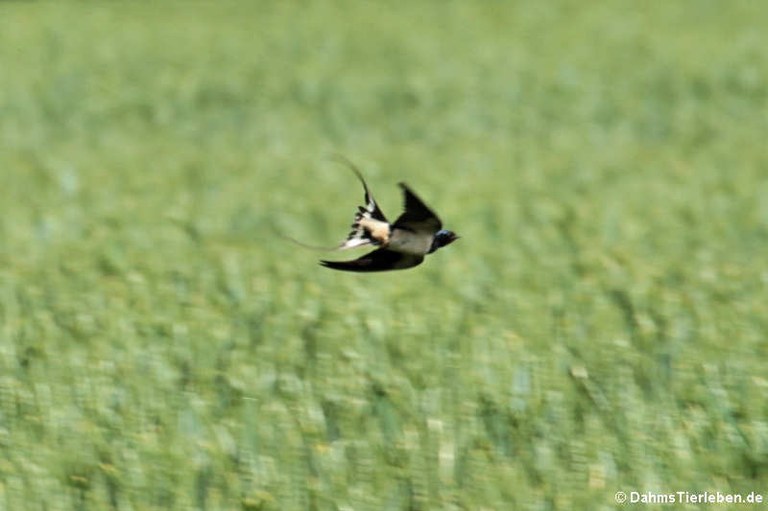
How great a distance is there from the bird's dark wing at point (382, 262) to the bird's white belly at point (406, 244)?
0.5 inches

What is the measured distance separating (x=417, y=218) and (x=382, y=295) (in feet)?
13.8

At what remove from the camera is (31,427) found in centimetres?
581

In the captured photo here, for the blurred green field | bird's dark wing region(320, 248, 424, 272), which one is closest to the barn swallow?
bird's dark wing region(320, 248, 424, 272)

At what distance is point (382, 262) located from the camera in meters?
3.45

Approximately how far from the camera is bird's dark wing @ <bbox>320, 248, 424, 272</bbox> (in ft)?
11.1

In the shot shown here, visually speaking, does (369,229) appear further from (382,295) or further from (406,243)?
(382,295)

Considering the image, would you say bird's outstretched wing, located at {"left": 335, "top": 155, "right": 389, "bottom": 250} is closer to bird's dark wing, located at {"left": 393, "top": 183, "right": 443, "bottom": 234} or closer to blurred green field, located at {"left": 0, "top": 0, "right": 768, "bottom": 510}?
bird's dark wing, located at {"left": 393, "top": 183, "right": 443, "bottom": 234}

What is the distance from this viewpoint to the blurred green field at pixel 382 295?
555 cm

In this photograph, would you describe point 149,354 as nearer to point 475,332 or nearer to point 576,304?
point 475,332

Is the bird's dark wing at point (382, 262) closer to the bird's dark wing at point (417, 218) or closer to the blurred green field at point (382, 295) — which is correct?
the bird's dark wing at point (417, 218)

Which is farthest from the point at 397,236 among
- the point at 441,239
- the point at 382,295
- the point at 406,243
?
the point at 382,295

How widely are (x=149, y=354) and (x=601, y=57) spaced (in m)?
12.3

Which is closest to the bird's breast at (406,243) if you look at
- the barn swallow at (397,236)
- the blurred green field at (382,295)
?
the barn swallow at (397,236)

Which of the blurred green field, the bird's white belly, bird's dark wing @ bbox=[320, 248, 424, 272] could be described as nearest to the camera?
bird's dark wing @ bbox=[320, 248, 424, 272]
